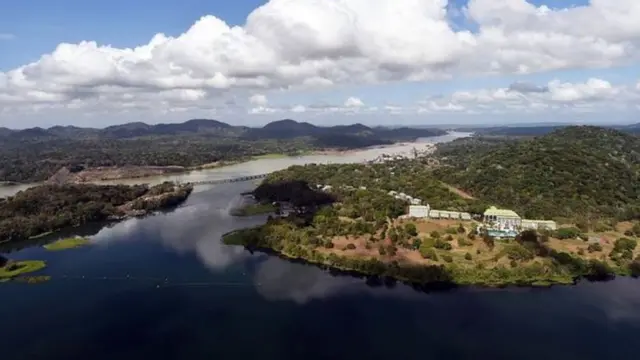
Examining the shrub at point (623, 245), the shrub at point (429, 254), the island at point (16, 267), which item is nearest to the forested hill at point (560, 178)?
the shrub at point (623, 245)

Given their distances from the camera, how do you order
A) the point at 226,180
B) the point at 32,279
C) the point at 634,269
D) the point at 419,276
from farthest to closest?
1. the point at 226,180
2. the point at 32,279
3. the point at 634,269
4. the point at 419,276

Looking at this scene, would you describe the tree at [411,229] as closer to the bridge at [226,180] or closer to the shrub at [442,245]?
the shrub at [442,245]

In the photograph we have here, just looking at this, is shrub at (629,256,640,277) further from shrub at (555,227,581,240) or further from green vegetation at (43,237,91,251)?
green vegetation at (43,237,91,251)

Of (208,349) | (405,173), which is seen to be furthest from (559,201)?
(208,349)

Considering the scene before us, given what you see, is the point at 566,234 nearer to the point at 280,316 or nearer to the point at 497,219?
the point at 497,219

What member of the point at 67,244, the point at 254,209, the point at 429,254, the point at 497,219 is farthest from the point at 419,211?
the point at 67,244

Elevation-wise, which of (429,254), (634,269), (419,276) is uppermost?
(429,254)
